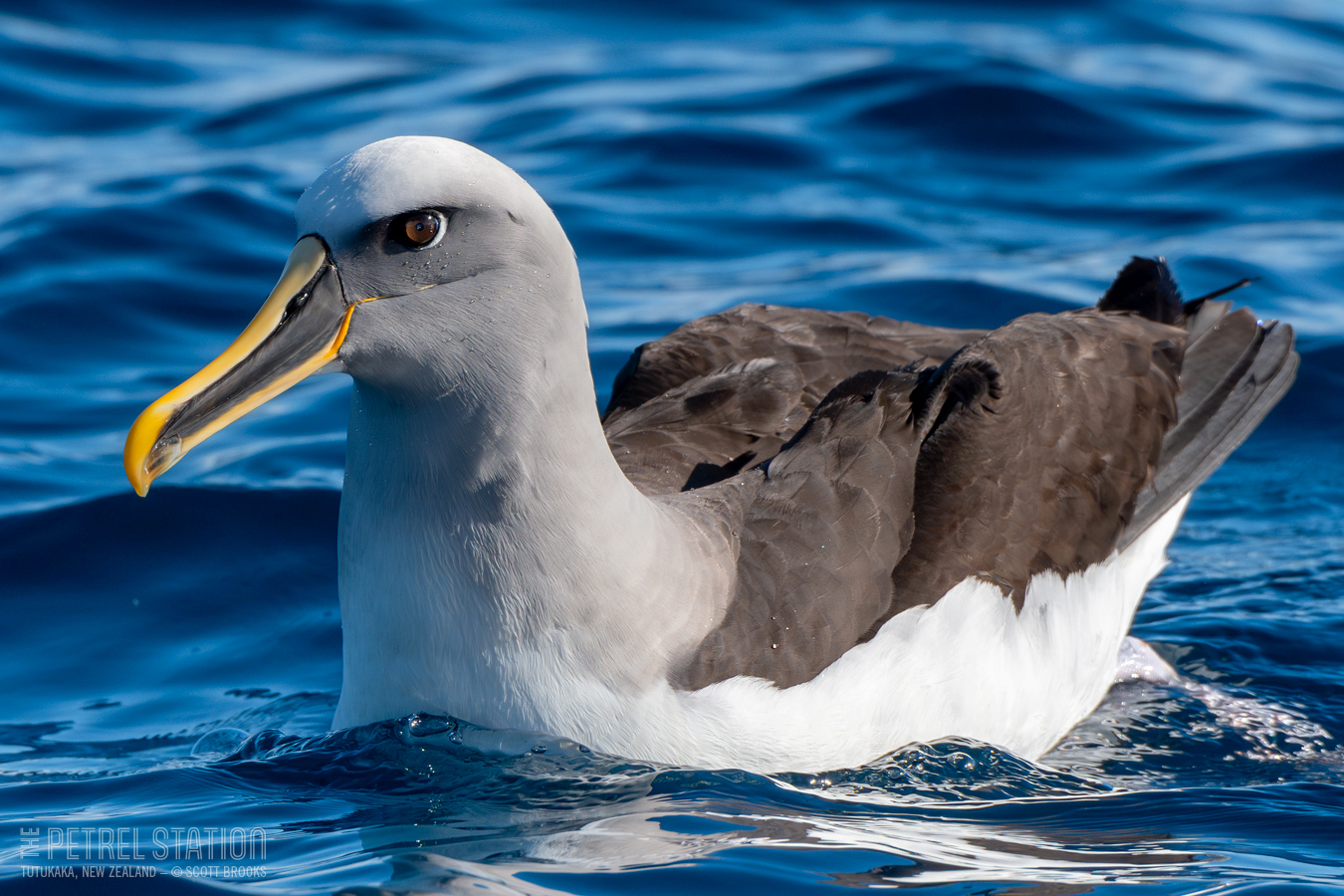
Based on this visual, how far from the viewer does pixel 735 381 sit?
22.6 ft

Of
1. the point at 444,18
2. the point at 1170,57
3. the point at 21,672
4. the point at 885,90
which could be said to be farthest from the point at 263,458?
the point at 1170,57

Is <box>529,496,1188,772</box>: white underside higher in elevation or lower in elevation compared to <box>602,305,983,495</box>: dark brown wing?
lower

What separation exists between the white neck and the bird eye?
44cm

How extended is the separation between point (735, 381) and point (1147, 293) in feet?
6.80

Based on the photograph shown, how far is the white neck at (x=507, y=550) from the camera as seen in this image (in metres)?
5.07

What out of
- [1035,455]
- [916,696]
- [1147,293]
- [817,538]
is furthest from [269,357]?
[1147,293]

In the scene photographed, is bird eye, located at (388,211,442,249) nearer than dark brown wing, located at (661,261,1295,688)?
Yes

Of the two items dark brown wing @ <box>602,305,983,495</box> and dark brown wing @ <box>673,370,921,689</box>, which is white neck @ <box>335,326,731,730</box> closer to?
dark brown wing @ <box>673,370,921,689</box>

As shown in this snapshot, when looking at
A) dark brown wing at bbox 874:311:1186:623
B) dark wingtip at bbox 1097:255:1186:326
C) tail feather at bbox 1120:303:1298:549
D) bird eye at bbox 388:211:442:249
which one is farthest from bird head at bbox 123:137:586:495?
dark wingtip at bbox 1097:255:1186:326

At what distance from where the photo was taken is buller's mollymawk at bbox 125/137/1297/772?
4.88 meters

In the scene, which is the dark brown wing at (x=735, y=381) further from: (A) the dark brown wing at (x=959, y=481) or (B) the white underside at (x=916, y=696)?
(B) the white underside at (x=916, y=696)

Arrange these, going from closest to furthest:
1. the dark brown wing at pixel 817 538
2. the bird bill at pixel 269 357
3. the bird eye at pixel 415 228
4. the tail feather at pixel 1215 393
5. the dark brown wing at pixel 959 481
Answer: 1. the bird bill at pixel 269 357
2. the bird eye at pixel 415 228
3. the dark brown wing at pixel 817 538
4. the dark brown wing at pixel 959 481
5. the tail feather at pixel 1215 393

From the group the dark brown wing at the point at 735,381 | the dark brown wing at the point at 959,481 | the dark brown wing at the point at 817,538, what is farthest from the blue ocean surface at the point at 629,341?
the dark brown wing at the point at 735,381

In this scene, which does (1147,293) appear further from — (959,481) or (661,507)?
(661,507)
